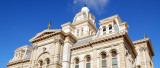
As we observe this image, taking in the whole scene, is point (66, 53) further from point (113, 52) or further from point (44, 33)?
point (113, 52)

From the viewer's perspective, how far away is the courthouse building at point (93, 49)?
27889 mm

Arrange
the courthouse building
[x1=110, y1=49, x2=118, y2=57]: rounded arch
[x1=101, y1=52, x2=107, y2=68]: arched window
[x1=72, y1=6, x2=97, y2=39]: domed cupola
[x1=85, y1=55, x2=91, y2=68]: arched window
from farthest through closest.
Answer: [x1=72, y1=6, x2=97, y2=39]: domed cupola < [x1=85, y1=55, x2=91, y2=68]: arched window < [x1=101, y1=52, x2=107, y2=68]: arched window < [x1=110, y1=49, x2=118, y2=57]: rounded arch < the courthouse building

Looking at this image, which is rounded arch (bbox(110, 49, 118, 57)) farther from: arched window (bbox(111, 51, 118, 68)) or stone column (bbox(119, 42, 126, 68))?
stone column (bbox(119, 42, 126, 68))

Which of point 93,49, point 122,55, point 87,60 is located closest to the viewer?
point 122,55

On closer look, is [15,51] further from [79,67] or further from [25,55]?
[79,67]

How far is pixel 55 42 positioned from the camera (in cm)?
3206

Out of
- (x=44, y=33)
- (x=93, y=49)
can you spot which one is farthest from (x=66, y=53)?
(x=44, y=33)

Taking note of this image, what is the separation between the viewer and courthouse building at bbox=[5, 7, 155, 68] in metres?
27.9

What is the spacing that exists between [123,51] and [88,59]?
274 inches

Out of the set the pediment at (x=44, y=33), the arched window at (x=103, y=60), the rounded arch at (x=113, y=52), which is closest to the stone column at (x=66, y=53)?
the pediment at (x=44, y=33)

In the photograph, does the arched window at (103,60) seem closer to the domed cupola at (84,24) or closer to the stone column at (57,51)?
the stone column at (57,51)

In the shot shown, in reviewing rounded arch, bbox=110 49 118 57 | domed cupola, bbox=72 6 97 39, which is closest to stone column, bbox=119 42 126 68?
rounded arch, bbox=110 49 118 57

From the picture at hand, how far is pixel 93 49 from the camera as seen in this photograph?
2983cm

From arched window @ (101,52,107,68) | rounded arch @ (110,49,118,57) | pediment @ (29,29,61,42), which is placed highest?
pediment @ (29,29,61,42)
